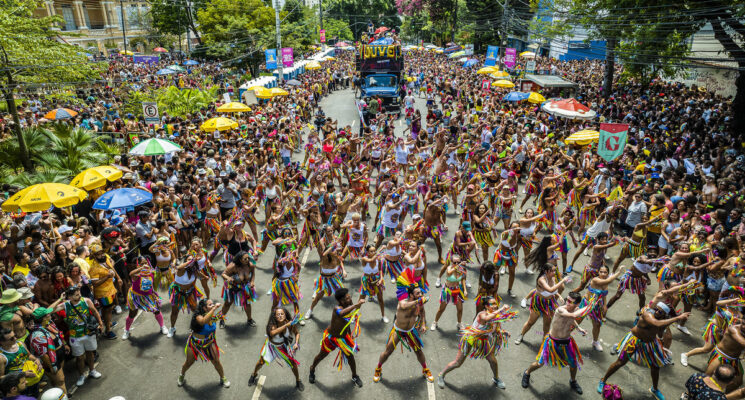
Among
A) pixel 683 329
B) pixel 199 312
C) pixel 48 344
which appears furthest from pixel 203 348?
pixel 683 329

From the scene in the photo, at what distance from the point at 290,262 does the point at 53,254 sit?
4441 millimetres

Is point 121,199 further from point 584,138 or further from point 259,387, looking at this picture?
point 584,138

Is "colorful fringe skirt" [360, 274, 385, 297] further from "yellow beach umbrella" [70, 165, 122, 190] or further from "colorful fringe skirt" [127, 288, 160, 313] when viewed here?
"yellow beach umbrella" [70, 165, 122, 190]

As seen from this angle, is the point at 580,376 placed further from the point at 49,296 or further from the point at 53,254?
the point at 53,254

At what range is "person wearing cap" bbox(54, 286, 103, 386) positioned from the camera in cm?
659

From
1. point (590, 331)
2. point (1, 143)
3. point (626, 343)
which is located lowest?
point (590, 331)

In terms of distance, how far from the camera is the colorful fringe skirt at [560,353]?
6.61 m

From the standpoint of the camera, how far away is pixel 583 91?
95.0 feet

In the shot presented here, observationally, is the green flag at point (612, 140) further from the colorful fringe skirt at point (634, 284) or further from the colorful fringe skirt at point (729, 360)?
the colorful fringe skirt at point (729, 360)

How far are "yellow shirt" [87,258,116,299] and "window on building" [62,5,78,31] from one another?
6789 cm

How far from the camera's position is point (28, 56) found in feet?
43.7

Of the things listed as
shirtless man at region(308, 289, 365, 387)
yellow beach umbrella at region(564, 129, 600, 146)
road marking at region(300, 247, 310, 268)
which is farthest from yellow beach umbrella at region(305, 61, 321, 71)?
shirtless man at region(308, 289, 365, 387)

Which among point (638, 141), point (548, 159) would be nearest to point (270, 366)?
point (548, 159)

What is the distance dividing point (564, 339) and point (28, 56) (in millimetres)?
15586
